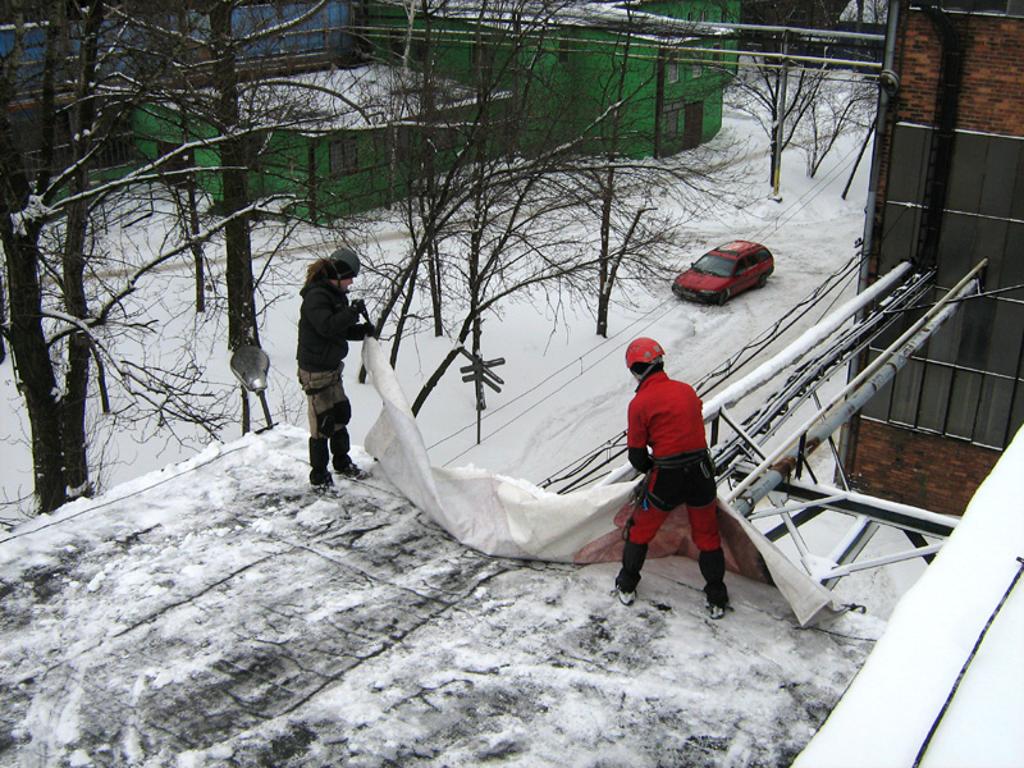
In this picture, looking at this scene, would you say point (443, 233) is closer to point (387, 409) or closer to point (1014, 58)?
point (1014, 58)

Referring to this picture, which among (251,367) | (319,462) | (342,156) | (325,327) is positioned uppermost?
(325,327)

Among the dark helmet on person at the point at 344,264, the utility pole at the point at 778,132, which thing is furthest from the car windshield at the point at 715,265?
the dark helmet on person at the point at 344,264

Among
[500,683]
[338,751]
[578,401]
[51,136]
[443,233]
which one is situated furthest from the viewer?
[578,401]

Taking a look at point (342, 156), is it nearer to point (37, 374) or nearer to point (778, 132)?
point (778, 132)

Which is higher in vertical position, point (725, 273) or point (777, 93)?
point (777, 93)

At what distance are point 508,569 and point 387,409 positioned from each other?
161cm

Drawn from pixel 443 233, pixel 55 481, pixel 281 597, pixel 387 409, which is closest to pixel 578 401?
pixel 443 233

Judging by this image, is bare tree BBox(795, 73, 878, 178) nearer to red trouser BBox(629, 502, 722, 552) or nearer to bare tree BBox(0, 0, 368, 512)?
bare tree BBox(0, 0, 368, 512)

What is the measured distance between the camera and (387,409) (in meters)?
7.56

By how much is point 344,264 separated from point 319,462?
150 cm

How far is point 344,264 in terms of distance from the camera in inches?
281

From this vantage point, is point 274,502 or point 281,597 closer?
point 281,597

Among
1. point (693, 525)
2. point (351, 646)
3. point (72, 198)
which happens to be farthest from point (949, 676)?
point (72, 198)

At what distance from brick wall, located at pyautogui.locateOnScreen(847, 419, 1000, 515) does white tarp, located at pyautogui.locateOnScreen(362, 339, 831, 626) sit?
9646 mm
